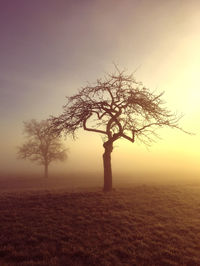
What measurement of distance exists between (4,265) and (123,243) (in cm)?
477

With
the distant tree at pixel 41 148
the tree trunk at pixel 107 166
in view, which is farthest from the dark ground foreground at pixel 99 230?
the distant tree at pixel 41 148

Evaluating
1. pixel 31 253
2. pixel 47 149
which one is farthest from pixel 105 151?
pixel 47 149

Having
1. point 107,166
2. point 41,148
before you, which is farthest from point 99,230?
point 41,148

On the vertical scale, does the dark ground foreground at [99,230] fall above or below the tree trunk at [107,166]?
below

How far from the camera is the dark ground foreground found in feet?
30.5

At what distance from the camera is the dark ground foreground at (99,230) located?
9.30 m

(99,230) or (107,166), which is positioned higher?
(107,166)

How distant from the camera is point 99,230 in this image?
11688 mm

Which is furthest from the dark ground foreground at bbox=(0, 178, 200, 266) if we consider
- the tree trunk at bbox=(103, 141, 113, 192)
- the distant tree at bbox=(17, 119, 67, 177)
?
the distant tree at bbox=(17, 119, 67, 177)

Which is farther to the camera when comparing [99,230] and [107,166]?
[107,166]

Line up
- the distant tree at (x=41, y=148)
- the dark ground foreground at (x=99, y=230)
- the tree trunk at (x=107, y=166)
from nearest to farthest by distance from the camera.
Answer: the dark ground foreground at (x=99, y=230) → the tree trunk at (x=107, y=166) → the distant tree at (x=41, y=148)

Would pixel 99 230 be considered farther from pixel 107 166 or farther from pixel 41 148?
pixel 41 148

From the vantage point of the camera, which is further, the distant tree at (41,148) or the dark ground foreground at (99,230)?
the distant tree at (41,148)

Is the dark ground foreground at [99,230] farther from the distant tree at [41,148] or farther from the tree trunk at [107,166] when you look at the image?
the distant tree at [41,148]
